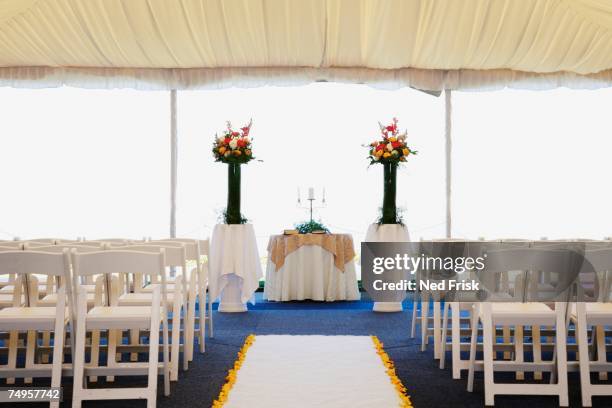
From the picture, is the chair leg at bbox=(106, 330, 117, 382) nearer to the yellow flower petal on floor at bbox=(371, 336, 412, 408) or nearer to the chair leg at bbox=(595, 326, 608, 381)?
the yellow flower petal on floor at bbox=(371, 336, 412, 408)

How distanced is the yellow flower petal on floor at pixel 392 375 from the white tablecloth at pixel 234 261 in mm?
2150

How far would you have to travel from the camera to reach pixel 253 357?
499 cm

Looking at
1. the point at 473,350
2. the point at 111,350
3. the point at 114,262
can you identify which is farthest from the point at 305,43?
the point at 114,262

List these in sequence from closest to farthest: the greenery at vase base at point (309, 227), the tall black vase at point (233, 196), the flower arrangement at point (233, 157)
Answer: the flower arrangement at point (233, 157)
the tall black vase at point (233, 196)
the greenery at vase base at point (309, 227)

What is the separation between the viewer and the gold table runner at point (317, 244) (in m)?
7.94

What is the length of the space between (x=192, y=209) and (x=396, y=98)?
3567 millimetres

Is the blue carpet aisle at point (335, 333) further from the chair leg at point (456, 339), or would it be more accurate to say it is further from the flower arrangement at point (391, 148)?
the flower arrangement at point (391, 148)

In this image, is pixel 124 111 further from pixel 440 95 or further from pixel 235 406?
pixel 235 406

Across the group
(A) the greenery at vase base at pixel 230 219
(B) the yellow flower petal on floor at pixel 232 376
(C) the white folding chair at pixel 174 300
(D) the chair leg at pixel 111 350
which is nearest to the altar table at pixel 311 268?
(A) the greenery at vase base at pixel 230 219

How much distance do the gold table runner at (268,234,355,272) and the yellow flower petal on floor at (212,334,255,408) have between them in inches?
87.8

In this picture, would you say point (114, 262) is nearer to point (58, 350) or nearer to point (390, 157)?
point (58, 350)

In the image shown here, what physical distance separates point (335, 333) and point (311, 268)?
2.09 m

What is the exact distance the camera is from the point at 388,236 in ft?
24.5

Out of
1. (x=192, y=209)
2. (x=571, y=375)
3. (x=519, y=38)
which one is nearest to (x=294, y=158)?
(x=192, y=209)
